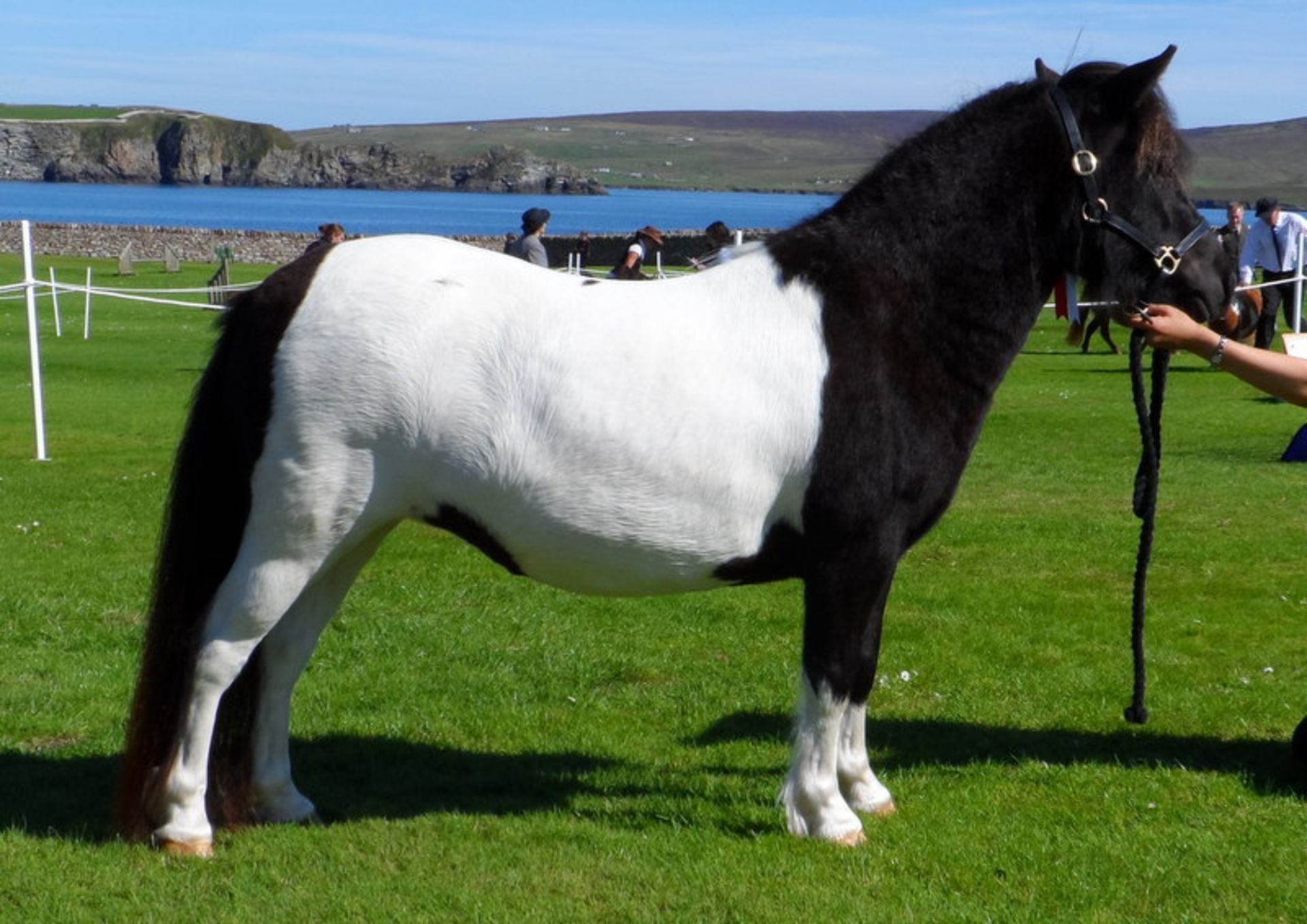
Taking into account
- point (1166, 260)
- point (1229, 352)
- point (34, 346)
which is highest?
point (1166, 260)

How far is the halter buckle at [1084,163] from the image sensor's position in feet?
15.0

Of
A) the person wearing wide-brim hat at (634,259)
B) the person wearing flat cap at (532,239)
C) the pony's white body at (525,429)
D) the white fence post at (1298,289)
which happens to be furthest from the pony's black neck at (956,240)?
the white fence post at (1298,289)

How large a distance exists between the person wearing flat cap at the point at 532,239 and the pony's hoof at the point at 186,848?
11.6 m

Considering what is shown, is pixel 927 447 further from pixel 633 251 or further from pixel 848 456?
pixel 633 251

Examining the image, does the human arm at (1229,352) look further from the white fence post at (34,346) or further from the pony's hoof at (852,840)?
the white fence post at (34,346)

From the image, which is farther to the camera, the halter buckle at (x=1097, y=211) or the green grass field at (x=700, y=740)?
the halter buckle at (x=1097, y=211)

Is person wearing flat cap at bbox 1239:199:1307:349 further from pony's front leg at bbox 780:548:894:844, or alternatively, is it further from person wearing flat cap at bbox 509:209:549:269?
pony's front leg at bbox 780:548:894:844

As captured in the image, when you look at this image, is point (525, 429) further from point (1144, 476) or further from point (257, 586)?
point (1144, 476)

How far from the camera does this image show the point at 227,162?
17675 cm

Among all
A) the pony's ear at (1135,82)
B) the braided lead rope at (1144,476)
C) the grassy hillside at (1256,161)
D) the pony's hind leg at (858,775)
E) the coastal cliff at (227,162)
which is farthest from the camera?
the coastal cliff at (227,162)

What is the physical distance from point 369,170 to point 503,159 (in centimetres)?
1694

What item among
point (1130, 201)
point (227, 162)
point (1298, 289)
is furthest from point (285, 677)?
point (227, 162)

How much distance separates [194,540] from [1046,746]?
3486 mm

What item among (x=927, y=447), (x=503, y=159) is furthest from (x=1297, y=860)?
(x=503, y=159)
